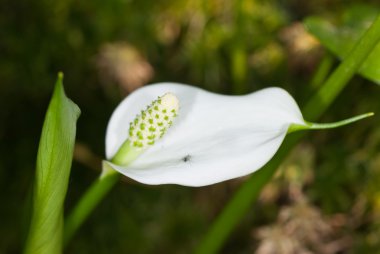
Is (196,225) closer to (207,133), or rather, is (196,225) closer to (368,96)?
(368,96)

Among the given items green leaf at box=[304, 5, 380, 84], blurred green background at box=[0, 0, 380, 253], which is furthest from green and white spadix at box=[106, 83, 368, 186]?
blurred green background at box=[0, 0, 380, 253]

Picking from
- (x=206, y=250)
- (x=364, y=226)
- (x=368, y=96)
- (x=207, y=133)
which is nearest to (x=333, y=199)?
(x=364, y=226)

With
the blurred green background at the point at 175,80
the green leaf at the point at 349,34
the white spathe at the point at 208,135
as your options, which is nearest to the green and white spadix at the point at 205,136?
the white spathe at the point at 208,135

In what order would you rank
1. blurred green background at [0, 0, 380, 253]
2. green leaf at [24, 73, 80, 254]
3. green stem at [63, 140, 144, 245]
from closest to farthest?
green leaf at [24, 73, 80, 254] → green stem at [63, 140, 144, 245] → blurred green background at [0, 0, 380, 253]

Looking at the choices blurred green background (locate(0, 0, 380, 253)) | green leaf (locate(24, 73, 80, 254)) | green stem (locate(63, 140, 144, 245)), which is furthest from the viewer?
blurred green background (locate(0, 0, 380, 253))

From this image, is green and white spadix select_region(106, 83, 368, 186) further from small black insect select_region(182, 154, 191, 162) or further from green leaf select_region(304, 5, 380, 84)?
green leaf select_region(304, 5, 380, 84)

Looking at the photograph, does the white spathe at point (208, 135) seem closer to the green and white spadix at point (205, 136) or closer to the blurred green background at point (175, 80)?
the green and white spadix at point (205, 136)
